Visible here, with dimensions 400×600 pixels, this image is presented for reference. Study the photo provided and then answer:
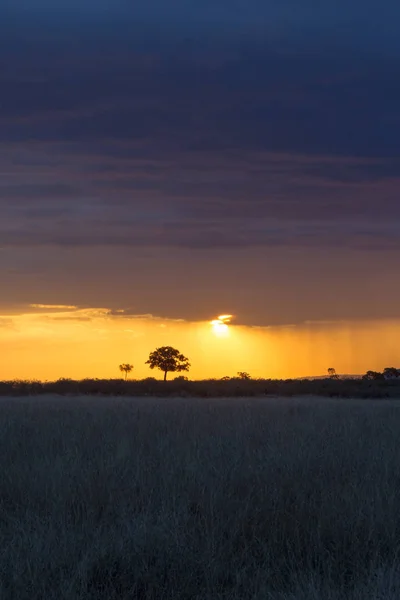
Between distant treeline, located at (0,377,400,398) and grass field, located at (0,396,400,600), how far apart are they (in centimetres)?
2137

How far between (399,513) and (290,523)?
1136 mm

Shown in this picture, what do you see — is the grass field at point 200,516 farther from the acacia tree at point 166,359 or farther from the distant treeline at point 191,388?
the acacia tree at point 166,359

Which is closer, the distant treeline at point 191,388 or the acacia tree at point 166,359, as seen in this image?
the distant treeline at point 191,388

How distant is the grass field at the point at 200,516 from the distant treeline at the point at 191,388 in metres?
21.4

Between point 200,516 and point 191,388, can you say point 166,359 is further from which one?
point 200,516

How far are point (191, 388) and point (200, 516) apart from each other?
28025 mm

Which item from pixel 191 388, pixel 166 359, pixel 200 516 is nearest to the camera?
pixel 200 516

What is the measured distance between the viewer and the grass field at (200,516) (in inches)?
258

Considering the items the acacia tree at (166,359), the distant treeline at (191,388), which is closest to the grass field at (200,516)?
the distant treeline at (191,388)

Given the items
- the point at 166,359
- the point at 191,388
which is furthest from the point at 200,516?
the point at 166,359

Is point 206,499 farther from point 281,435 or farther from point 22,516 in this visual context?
point 281,435

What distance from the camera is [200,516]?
8.06m

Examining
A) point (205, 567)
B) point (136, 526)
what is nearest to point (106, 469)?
point (136, 526)

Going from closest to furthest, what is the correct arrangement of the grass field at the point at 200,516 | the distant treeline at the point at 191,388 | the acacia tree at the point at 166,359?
1. the grass field at the point at 200,516
2. the distant treeline at the point at 191,388
3. the acacia tree at the point at 166,359
